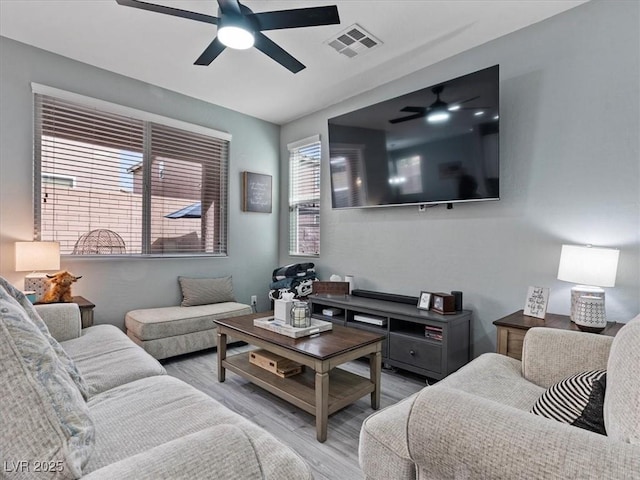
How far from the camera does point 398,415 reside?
1245 millimetres

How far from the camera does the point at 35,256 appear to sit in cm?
257

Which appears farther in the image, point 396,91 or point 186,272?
point 186,272

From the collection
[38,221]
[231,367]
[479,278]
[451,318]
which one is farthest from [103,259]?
[479,278]

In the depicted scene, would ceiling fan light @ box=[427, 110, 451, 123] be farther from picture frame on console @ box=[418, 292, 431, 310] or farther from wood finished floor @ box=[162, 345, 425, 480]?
wood finished floor @ box=[162, 345, 425, 480]

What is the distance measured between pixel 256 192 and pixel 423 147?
2.27 m

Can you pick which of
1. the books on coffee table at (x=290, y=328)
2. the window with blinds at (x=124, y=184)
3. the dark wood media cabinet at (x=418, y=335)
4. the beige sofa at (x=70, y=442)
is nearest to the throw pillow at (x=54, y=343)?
the beige sofa at (x=70, y=442)

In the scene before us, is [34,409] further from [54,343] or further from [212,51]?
[212,51]

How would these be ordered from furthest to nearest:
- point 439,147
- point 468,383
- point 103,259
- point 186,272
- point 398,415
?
point 186,272 < point 103,259 < point 439,147 < point 468,383 < point 398,415

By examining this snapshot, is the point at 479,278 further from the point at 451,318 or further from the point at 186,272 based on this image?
the point at 186,272

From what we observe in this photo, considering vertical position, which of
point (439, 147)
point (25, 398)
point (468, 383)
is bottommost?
point (468, 383)

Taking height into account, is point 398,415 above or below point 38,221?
below

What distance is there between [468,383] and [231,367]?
5.46ft

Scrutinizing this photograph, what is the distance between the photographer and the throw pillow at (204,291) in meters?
3.58

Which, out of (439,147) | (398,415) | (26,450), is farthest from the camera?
(439,147)
